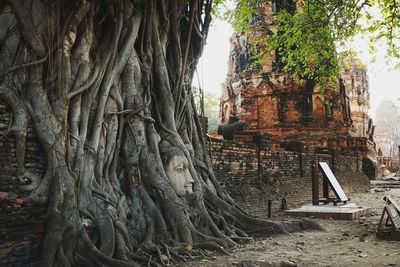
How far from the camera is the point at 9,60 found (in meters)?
4.11

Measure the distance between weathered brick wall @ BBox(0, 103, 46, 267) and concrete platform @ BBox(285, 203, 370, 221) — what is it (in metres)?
6.21

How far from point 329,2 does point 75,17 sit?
19.4ft

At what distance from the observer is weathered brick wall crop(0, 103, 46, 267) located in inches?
146

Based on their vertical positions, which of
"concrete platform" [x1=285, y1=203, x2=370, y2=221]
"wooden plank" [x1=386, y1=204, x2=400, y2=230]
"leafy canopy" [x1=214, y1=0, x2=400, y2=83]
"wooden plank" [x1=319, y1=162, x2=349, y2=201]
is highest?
"leafy canopy" [x1=214, y1=0, x2=400, y2=83]

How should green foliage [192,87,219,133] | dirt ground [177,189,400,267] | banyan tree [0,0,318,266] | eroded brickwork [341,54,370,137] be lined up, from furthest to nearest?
green foliage [192,87,219,133] → eroded brickwork [341,54,370,137] → dirt ground [177,189,400,267] → banyan tree [0,0,318,266]

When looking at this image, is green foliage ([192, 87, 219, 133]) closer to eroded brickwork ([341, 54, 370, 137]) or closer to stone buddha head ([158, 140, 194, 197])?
eroded brickwork ([341, 54, 370, 137])

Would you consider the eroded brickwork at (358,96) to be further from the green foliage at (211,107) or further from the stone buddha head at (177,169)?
the stone buddha head at (177,169)

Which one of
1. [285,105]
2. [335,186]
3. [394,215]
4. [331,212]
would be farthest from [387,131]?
[394,215]

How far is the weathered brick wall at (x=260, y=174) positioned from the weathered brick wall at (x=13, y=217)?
4293 mm

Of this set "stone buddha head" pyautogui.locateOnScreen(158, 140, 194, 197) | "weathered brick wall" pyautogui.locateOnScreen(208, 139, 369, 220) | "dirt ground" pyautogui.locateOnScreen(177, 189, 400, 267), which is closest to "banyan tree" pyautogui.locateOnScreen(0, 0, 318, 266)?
"stone buddha head" pyautogui.locateOnScreen(158, 140, 194, 197)

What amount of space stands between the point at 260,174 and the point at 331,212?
1906 millimetres

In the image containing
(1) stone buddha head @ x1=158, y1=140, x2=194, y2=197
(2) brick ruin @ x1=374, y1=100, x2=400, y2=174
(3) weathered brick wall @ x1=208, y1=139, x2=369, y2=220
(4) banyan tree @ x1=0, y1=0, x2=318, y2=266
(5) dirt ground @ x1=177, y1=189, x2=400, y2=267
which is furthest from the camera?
(2) brick ruin @ x1=374, y1=100, x2=400, y2=174

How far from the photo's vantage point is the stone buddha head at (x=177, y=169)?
5465mm

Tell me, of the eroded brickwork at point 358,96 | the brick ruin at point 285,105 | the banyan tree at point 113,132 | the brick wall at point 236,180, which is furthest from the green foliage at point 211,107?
the banyan tree at point 113,132
